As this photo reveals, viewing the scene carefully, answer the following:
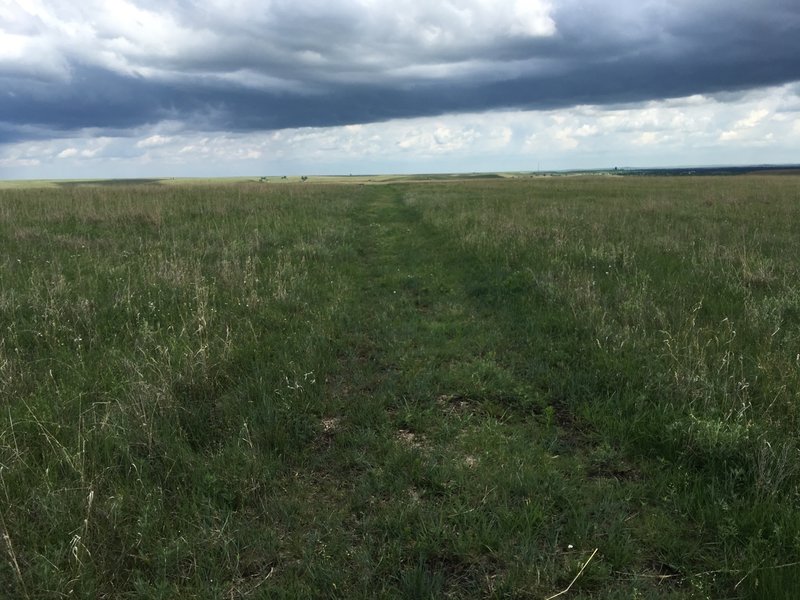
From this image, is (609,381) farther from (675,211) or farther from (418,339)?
(675,211)

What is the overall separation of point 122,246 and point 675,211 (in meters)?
20.5

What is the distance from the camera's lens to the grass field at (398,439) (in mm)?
2764

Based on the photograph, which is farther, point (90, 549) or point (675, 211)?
point (675, 211)

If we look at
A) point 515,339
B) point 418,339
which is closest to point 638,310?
point 515,339

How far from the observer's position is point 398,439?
4156mm

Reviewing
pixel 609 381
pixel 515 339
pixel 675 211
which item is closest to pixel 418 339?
pixel 515 339

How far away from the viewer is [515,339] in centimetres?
644

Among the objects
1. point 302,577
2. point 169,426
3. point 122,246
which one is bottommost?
point 302,577

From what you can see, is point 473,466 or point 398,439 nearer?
point 473,466

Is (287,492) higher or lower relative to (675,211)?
lower

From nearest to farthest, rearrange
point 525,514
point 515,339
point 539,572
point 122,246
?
point 539,572 < point 525,514 < point 515,339 < point 122,246

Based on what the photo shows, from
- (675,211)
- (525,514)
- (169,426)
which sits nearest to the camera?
(525,514)

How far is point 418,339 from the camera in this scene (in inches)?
258

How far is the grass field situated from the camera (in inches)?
109
